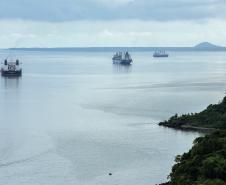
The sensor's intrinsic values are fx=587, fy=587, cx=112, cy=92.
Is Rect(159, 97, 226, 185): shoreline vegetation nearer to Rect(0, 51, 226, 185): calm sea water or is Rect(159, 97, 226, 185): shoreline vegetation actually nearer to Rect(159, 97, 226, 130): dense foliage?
Rect(0, 51, 226, 185): calm sea water

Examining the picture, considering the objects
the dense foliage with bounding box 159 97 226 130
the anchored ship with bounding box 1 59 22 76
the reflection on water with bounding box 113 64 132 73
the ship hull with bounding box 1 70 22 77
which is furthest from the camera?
the reflection on water with bounding box 113 64 132 73

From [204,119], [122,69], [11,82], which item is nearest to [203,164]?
[204,119]

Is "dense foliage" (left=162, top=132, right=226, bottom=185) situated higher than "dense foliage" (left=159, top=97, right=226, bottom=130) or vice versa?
"dense foliage" (left=162, top=132, right=226, bottom=185)

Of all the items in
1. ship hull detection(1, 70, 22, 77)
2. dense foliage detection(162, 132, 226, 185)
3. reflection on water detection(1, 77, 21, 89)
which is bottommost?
reflection on water detection(1, 77, 21, 89)

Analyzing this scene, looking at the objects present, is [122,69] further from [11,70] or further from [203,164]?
[203,164]

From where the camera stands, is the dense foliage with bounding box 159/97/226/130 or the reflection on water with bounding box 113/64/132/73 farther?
the reflection on water with bounding box 113/64/132/73

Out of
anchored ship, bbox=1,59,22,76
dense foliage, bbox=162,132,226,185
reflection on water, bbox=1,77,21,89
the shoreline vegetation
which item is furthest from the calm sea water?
anchored ship, bbox=1,59,22,76

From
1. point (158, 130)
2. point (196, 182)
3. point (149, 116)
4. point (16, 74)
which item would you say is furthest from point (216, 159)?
point (16, 74)

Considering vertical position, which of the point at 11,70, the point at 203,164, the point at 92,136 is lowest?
the point at 92,136
